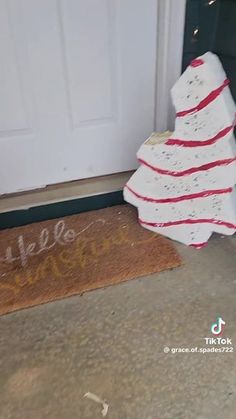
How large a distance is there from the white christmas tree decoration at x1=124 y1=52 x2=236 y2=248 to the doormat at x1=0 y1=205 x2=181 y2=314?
0.09 meters

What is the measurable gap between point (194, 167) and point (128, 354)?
1.83ft

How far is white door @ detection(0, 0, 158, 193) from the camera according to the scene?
1.09 m

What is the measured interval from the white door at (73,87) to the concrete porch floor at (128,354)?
52 centimetres

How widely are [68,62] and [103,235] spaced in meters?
0.58

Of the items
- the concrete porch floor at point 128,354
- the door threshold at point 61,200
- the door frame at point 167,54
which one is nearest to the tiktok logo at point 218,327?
the concrete porch floor at point 128,354

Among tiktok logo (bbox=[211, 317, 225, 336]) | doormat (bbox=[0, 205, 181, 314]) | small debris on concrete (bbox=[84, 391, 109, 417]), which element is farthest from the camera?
doormat (bbox=[0, 205, 181, 314])

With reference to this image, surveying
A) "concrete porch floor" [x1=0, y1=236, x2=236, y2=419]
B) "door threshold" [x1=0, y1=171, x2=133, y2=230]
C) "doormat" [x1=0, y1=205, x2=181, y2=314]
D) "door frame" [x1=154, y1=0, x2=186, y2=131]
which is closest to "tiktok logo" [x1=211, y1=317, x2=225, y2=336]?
"concrete porch floor" [x1=0, y1=236, x2=236, y2=419]

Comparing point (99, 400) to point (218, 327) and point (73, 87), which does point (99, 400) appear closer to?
point (218, 327)

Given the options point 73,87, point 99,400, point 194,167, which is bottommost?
point 99,400

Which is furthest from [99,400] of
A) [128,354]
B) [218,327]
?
[218,327]

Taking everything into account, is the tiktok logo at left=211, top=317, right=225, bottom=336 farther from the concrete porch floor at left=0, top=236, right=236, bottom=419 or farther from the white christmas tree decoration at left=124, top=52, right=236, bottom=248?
the white christmas tree decoration at left=124, top=52, right=236, bottom=248

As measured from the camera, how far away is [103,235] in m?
1.21

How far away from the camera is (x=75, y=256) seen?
1.13 meters

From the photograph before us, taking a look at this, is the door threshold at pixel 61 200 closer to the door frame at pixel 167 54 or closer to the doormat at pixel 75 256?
the doormat at pixel 75 256
